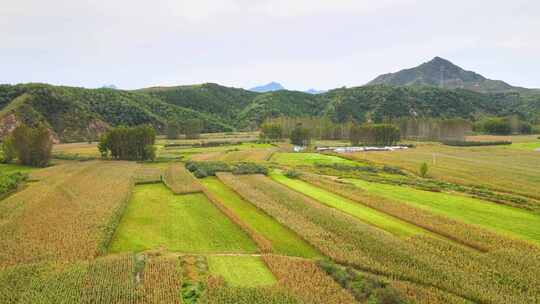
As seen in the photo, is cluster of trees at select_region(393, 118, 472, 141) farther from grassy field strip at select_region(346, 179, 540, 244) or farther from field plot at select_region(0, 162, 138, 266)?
field plot at select_region(0, 162, 138, 266)

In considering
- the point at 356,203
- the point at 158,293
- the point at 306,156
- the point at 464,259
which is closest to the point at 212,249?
the point at 158,293

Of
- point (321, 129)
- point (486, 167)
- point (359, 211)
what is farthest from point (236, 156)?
point (321, 129)

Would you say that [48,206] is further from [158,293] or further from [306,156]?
[306,156]

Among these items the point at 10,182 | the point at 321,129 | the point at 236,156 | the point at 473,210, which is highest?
the point at 321,129

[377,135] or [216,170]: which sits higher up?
[377,135]

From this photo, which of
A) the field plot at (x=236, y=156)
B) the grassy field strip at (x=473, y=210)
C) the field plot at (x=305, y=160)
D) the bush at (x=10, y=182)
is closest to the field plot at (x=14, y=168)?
the bush at (x=10, y=182)

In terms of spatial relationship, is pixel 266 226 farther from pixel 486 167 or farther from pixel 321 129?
pixel 321 129
